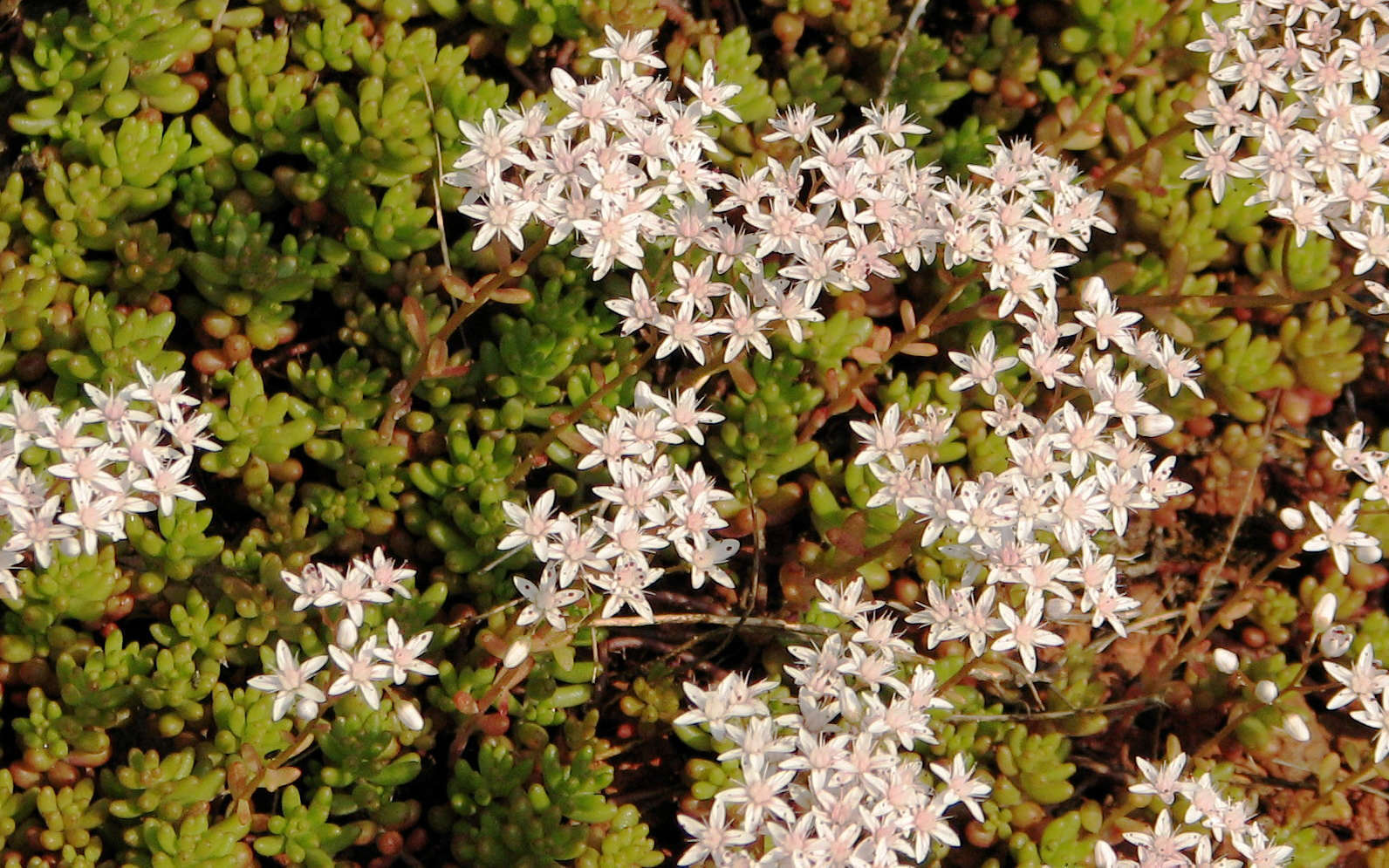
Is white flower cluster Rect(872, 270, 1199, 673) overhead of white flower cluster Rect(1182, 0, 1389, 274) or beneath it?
beneath

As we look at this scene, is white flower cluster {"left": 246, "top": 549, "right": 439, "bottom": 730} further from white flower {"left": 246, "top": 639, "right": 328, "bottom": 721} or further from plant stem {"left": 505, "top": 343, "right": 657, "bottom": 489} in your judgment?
plant stem {"left": 505, "top": 343, "right": 657, "bottom": 489}

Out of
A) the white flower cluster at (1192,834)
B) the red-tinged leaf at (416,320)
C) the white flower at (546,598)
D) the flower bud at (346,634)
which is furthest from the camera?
the red-tinged leaf at (416,320)

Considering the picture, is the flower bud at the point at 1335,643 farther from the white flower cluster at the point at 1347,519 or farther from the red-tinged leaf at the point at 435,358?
the red-tinged leaf at the point at 435,358

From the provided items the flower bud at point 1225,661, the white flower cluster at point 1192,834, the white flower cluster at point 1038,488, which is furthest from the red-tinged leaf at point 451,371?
the flower bud at point 1225,661

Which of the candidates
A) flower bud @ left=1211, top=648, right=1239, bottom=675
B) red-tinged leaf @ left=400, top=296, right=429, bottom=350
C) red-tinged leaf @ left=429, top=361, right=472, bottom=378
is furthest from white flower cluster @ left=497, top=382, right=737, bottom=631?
flower bud @ left=1211, top=648, right=1239, bottom=675

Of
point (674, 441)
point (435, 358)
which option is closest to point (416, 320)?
point (435, 358)
